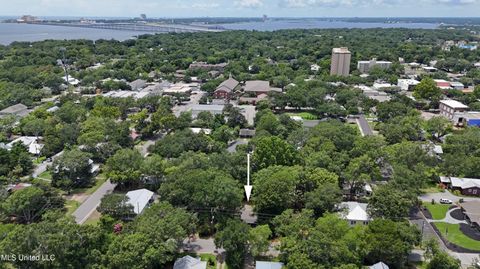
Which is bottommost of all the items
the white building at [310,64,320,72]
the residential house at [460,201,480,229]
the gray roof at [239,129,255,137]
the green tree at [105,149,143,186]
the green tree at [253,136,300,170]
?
the gray roof at [239,129,255,137]

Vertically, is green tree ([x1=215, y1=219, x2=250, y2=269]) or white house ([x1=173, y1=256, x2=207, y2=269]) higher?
green tree ([x1=215, y1=219, x2=250, y2=269])

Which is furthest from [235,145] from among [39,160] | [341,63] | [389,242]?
[341,63]

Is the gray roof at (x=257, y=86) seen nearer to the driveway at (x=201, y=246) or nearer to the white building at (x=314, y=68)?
the white building at (x=314, y=68)

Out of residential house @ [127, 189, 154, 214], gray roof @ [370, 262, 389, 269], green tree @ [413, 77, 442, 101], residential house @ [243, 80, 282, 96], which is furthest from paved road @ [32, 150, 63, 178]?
green tree @ [413, 77, 442, 101]

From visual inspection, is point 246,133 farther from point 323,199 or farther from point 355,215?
point 355,215

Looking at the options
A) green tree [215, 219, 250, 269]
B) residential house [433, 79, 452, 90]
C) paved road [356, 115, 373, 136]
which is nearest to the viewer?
green tree [215, 219, 250, 269]

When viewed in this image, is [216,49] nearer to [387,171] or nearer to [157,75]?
[157,75]

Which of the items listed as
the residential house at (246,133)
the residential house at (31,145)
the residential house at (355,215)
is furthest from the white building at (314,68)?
the residential house at (355,215)

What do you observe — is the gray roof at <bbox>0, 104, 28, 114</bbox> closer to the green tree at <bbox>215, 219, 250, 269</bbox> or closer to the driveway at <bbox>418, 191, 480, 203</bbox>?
the green tree at <bbox>215, 219, 250, 269</bbox>
